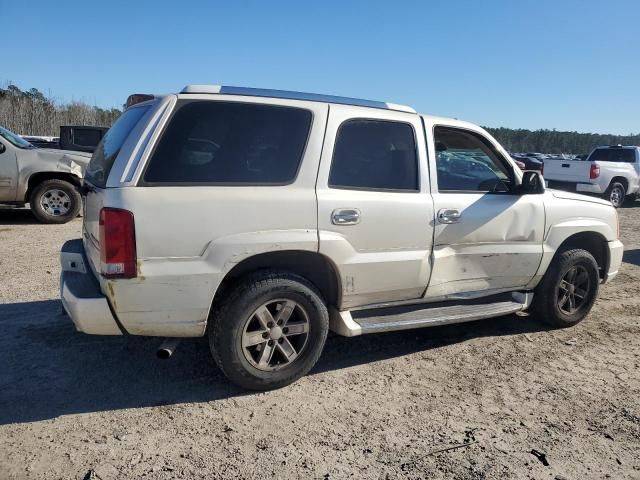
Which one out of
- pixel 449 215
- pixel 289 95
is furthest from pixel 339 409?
pixel 289 95

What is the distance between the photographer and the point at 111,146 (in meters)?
3.54

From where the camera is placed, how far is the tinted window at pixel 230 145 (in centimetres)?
318

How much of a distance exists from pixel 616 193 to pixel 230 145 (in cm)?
1487

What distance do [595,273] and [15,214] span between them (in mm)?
10427

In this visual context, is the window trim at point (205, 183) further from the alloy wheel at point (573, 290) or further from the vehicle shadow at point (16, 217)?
the vehicle shadow at point (16, 217)

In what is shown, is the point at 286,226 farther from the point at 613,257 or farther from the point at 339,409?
the point at 613,257

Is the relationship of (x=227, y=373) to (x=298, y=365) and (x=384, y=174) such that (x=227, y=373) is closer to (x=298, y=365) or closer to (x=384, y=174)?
(x=298, y=365)

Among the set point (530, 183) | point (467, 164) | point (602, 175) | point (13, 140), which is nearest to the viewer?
point (530, 183)

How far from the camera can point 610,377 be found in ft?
Result: 13.1

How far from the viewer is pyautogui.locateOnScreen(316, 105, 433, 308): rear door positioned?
3553 millimetres

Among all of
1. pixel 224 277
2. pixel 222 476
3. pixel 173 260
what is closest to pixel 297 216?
pixel 224 277

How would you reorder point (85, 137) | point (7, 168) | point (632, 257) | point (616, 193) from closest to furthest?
point (632, 257) → point (7, 168) → point (85, 137) → point (616, 193)

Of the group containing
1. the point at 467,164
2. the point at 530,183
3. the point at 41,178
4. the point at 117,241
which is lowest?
the point at 41,178

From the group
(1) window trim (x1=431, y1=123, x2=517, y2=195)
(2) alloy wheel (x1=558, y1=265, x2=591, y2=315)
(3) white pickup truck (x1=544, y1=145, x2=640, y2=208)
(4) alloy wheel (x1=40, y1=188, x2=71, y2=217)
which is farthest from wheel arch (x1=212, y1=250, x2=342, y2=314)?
(3) white pickup truck (x1=544, y1=145, x2=640, y2=208)
